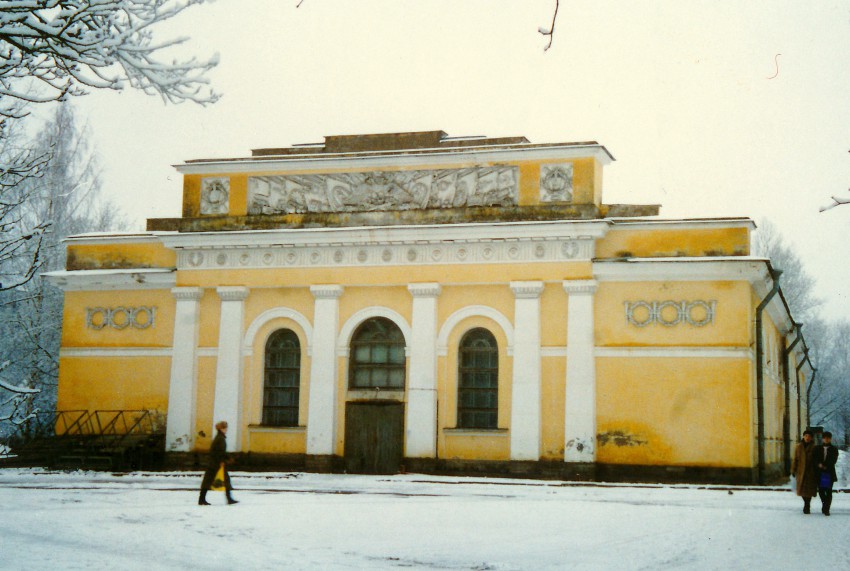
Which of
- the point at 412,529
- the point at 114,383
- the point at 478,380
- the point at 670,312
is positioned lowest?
the point at 412,529

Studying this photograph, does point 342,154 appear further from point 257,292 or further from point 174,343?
point 174,343

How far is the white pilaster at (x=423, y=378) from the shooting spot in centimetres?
2503

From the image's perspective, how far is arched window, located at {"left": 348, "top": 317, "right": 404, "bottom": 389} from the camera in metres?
25.9

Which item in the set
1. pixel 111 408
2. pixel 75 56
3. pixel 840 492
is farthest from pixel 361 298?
pixel 75 56

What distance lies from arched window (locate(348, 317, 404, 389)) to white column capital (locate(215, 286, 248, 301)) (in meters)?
2.81

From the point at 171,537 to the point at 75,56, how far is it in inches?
244

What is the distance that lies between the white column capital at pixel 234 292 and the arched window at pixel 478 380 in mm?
5315

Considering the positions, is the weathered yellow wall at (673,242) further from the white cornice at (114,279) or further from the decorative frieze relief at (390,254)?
the white cornice at (114,279)

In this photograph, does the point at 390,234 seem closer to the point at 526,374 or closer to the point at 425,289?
the point at 425,289

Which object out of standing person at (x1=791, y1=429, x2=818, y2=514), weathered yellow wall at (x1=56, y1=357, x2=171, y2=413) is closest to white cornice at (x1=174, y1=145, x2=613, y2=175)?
weathered yellow wall at (x1=56, y1=357, x2=171, y2=413)

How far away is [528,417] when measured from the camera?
24391 millimetres

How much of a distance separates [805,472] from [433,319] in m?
10.1

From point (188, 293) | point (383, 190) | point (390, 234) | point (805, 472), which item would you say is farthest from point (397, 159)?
point (805, 472)

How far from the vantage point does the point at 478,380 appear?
998 inches
